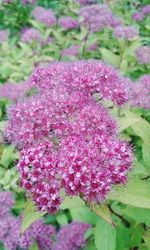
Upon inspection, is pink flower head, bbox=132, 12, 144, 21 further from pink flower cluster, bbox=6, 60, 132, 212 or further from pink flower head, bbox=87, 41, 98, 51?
pink flower cluster, bbox=6, 60, 132, 212

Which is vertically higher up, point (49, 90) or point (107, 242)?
point (49, 90)

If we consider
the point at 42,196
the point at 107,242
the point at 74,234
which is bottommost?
the point at 74,234

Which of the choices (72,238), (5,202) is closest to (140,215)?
(72,238)

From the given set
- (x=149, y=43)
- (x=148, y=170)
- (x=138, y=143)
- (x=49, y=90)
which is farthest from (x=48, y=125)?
(x=149, y=43)

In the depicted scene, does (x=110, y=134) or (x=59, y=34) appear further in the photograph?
(x=59, y=34)

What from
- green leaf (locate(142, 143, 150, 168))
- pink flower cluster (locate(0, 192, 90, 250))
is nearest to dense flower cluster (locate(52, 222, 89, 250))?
pink flower cluster (locate(0, 192, 90, 250))

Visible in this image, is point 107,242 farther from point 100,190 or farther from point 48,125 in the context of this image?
point 48,125
